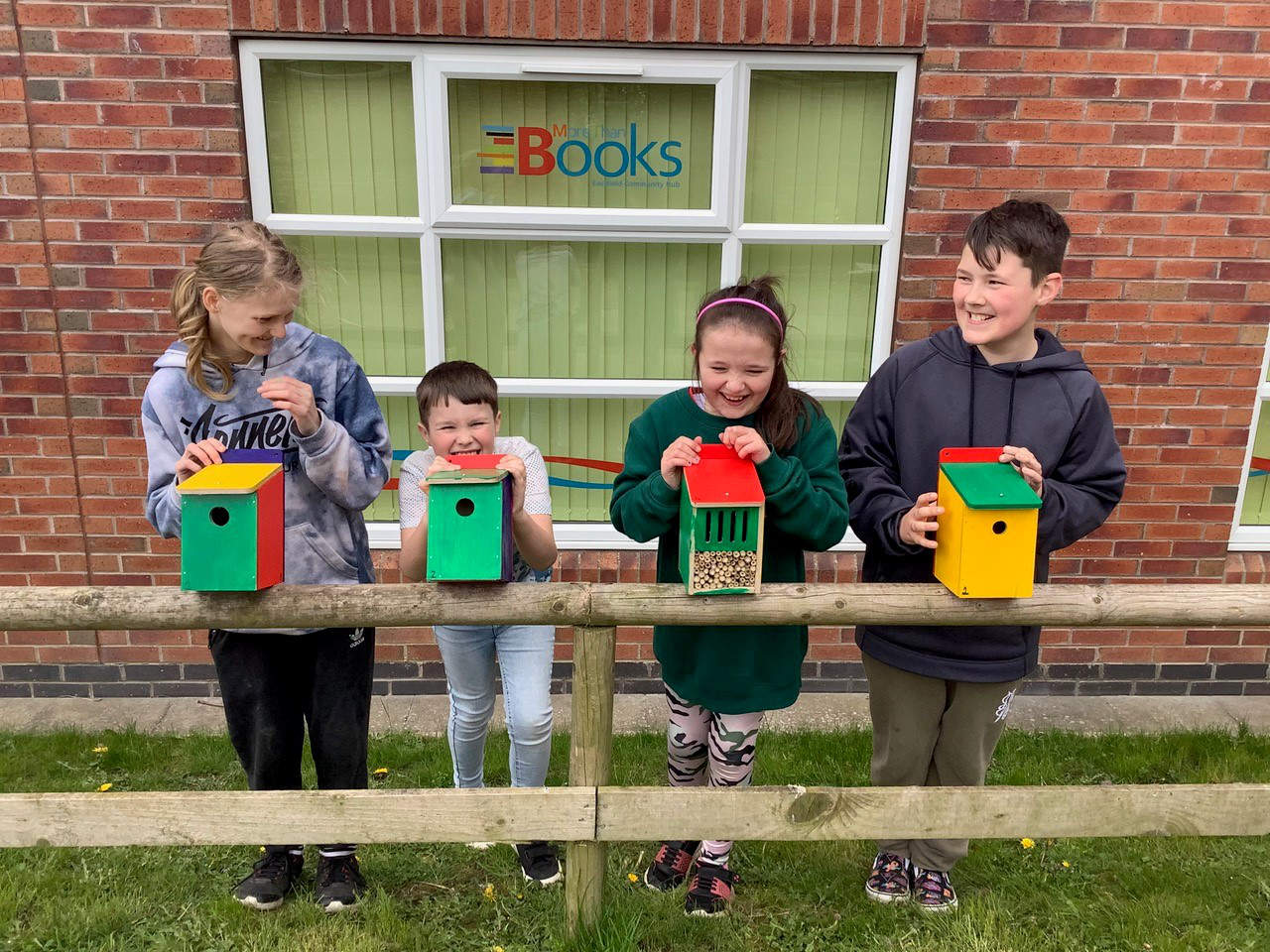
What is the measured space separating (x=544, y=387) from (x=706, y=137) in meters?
1.22

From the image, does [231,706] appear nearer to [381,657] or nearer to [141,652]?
[381,657]

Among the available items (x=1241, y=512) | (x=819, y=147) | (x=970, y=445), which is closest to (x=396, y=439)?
(x=819, y=147)

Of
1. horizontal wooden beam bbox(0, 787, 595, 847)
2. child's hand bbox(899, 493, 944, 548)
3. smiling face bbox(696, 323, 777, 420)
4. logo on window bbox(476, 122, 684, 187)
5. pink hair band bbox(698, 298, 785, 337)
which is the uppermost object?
logo on window bbox(476, 122, 684, 187)

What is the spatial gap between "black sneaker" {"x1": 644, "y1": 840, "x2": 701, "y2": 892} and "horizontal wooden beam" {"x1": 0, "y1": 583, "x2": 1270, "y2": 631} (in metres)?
0.96

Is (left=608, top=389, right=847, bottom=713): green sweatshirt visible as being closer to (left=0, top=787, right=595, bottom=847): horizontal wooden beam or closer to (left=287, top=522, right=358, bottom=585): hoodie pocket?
(left=0, top=787, right=595, bottom=847): horizontal wooden beam

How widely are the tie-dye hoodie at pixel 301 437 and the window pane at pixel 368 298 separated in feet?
4.88

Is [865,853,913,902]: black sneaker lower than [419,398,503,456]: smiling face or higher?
lower

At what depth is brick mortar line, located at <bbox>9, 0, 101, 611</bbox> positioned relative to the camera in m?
3.38

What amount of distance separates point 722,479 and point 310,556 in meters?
1.14

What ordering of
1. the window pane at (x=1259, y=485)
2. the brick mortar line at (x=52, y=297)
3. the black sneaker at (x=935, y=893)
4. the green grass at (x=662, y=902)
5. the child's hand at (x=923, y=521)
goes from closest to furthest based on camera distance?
the child's hand at (x=923, y=521)
the green grass at (x=662, y=902)
the black sneaker at (x=935, y=893)
the brick mortar line at (x=52, y=297)
the window pane at (x=1259, y=485)

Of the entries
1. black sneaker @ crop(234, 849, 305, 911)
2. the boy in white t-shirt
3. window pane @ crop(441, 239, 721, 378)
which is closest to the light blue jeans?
the boy in white t-shirt

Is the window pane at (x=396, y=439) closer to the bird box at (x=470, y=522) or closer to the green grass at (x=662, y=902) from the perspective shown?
the green grass at (x=662, y=902)

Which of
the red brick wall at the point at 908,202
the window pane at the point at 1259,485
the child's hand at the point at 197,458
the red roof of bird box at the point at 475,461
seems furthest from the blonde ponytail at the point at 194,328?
the window pane at the point at 1259,485

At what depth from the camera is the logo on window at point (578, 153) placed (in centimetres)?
372
